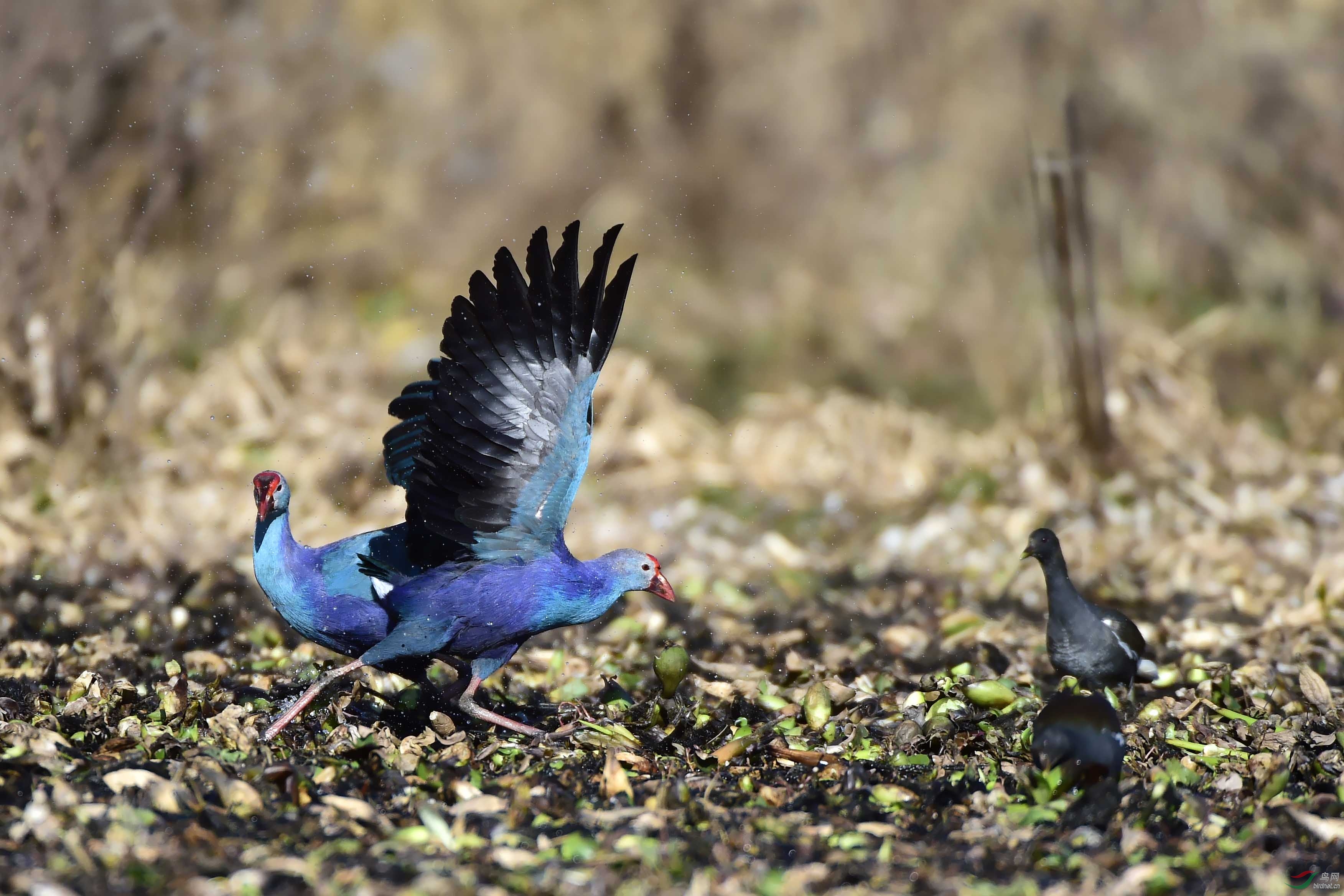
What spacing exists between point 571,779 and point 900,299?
6350mm

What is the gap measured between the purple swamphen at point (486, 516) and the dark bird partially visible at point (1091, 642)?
1.53 metres

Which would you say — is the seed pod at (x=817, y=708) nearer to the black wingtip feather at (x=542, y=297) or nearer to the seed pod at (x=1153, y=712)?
the seed pod at (x=1153, y=712)

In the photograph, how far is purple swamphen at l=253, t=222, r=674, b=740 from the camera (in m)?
4.17

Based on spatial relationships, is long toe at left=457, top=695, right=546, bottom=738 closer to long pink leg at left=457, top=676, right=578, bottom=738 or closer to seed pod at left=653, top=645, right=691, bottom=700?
long pink leg at left=457, top=676, right=578, bottom=738

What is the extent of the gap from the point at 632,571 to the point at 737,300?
5.46m

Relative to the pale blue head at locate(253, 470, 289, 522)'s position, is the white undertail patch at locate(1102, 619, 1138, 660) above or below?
below

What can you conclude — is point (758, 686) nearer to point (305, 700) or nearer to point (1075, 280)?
point (305, 700)

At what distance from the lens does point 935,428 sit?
28.2 feet

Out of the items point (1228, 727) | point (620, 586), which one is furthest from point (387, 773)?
point (1228, 727)

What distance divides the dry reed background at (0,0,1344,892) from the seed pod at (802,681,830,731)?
392 mm

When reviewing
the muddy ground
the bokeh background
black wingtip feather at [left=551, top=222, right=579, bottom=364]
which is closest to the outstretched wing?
black wingtip feather at [left=551, top=222, right=579, bottom=364]

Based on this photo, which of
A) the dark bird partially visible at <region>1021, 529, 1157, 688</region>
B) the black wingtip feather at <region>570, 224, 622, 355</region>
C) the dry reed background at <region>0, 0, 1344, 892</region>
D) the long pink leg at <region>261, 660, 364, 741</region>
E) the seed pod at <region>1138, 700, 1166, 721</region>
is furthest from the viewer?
the dry reed background at <region>0, 0, 1344, 892</region>

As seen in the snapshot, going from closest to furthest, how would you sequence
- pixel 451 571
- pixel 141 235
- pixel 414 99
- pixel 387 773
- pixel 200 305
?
pixel 387 773
pixel 451 571
pixel 141 235
pixel 200 305
pixel 414 99

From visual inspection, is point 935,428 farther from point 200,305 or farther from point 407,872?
point 407,872
